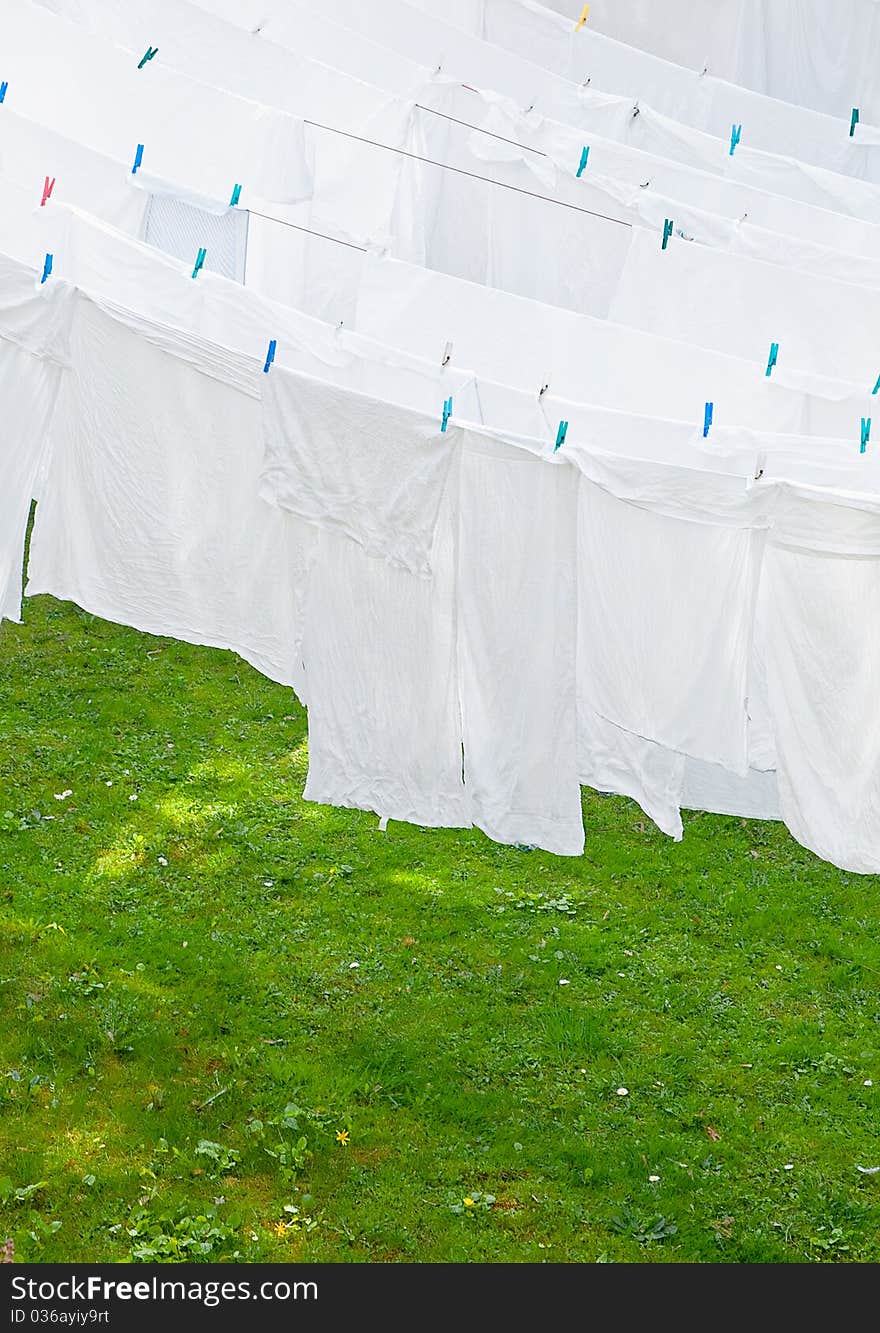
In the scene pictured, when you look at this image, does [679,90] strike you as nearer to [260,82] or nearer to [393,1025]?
[260,82]

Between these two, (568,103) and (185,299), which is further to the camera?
(568,103)

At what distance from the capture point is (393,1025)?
484 cm

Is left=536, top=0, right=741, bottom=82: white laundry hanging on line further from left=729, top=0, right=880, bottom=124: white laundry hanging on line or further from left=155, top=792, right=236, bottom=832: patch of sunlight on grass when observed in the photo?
left=155, top=792, right=236, bottom=832: patch of sunlight on grass

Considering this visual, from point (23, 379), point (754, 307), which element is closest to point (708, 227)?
point (754, 307)

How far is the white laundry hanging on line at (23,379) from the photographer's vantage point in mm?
3143

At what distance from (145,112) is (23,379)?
957 mm

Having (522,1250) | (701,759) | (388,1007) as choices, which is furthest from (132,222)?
(522,1250)

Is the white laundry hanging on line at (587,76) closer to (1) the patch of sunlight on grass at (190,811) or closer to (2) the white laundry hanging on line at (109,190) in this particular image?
(2) the white laundry hanging on line at (109,190)

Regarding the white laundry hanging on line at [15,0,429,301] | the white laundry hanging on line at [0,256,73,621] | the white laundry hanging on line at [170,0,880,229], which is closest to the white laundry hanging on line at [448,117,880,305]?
the white laundry hanging on line at [170,0,880,229]

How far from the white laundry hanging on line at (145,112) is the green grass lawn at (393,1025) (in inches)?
101

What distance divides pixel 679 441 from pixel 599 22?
330 cm

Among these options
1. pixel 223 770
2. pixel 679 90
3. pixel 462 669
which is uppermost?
pixel 679 90

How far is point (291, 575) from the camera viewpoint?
10.8ft

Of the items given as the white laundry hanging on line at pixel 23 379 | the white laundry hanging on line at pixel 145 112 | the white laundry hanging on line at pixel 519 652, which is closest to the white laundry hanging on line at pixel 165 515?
the white laundry hanging on line at pixel 23 379
